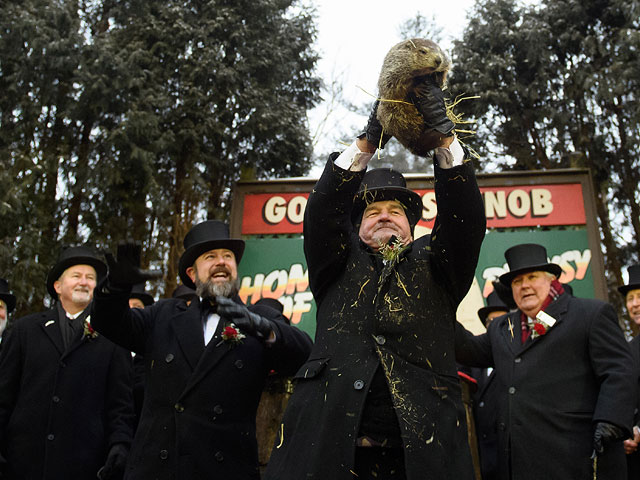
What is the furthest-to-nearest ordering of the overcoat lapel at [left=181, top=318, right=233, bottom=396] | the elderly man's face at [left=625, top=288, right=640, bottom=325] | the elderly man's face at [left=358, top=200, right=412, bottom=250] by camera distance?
the elderly man's face at [left=625, top=288, right=640, bottom=325] → the overcoat lapel at [left=181, top=318, right=233, bottom=396] → the elderly man's face at [left=358, top=200, right=412, bottom=250]

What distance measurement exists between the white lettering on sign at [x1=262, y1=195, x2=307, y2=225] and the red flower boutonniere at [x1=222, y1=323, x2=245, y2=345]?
23.6 ft

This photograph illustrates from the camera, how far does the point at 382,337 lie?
7.86 ft

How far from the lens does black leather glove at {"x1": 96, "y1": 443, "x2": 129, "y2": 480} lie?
13.0 ft

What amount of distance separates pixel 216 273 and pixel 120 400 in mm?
1222

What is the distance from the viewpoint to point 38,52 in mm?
9516

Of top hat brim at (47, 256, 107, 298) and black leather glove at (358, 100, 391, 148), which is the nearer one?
black leather glove at (358, 100, 391, 148)

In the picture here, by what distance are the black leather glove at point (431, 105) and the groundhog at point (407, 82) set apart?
20mm

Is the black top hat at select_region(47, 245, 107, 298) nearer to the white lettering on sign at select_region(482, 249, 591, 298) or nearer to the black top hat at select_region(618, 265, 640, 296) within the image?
the black top hat at select_region(618, 265, 640, 296)

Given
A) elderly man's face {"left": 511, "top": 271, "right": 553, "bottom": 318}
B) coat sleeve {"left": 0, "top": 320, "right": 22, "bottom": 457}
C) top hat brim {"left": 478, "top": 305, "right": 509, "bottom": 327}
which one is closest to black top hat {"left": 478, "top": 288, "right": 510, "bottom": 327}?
top hat brim {"left": 478, "top": 305, "right": 509, "bottom": 327}

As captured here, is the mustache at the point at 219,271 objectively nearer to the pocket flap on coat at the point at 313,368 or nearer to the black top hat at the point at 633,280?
the pocket flap on coat at the point at 313,368

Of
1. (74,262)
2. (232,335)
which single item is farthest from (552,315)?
(74,262)

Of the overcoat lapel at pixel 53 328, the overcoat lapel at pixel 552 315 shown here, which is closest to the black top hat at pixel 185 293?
the overcoat lapel at pixel 53 328

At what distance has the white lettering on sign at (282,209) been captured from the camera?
10.8 metres

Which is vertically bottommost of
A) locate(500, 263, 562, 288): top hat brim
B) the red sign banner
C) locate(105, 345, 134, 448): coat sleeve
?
locate(105, 345, 134, 448): coat sleeve
